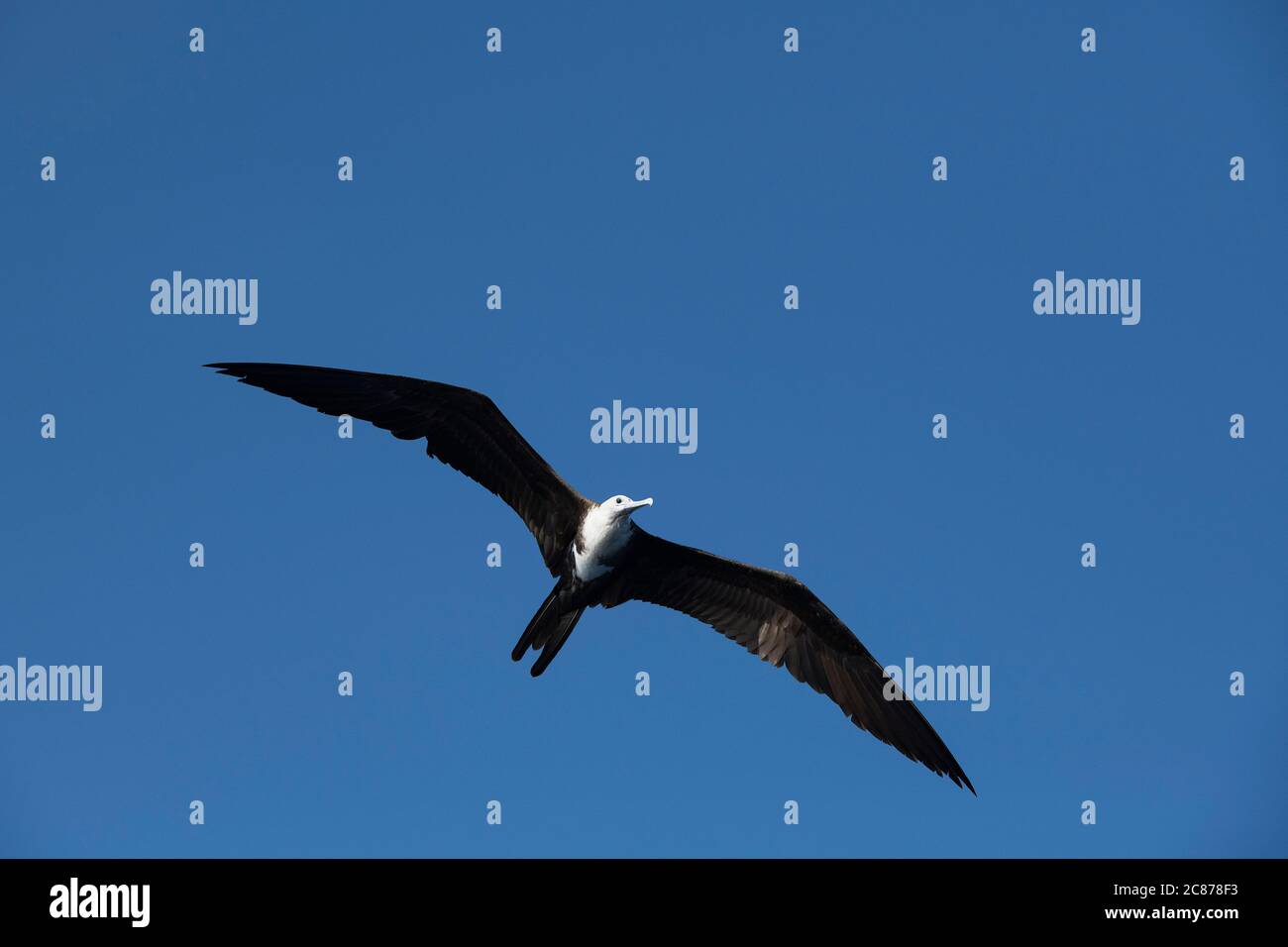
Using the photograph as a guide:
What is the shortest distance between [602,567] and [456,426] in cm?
231

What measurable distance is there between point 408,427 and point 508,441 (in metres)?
1.13

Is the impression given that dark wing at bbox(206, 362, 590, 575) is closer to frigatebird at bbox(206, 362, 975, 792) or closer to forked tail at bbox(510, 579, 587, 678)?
frigatebird at bbox(206, 362, 975, 792)

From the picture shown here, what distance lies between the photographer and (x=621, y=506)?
555 inches

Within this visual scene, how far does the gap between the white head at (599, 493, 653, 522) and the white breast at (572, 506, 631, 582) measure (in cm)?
3

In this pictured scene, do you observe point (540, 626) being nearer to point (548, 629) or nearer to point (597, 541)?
point (548, 629)

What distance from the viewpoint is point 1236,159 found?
18.5m

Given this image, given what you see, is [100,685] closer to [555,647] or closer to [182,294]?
[182,294]

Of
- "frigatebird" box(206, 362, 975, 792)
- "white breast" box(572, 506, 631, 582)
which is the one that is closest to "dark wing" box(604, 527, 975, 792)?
"frigatebird" box(206, 362, 975, 792)

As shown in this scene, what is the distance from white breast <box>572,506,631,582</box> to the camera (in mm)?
14281

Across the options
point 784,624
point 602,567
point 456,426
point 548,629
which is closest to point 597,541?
point 602,567

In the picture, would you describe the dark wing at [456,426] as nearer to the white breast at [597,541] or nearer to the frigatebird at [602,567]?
the frigatebird at [602,567]
